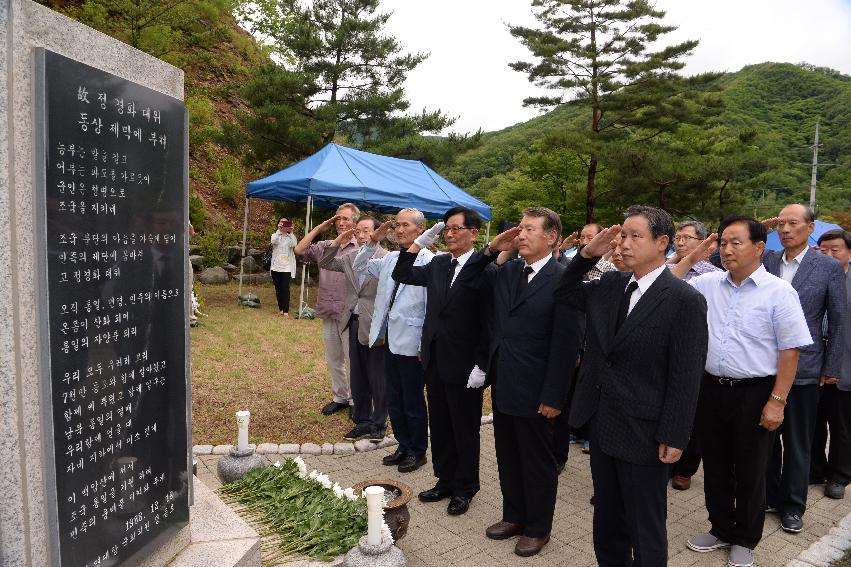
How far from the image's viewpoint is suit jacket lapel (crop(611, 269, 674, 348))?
2.68 metres

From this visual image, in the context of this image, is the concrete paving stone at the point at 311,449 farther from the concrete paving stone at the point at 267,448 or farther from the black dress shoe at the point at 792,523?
the black dress shoe at the point at 792,523

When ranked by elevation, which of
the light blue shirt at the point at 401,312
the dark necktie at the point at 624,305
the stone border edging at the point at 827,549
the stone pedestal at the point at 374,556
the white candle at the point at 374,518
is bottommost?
the stone border edging at the point at 827,549

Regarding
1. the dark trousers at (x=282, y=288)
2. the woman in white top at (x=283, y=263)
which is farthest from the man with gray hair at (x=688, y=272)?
the dark trousers at (x=282, y=288)

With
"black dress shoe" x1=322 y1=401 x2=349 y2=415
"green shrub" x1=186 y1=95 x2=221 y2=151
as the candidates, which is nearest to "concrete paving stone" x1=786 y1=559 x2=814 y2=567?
"black dress shoe" x1=322 y1=401 x2=349 y2=415

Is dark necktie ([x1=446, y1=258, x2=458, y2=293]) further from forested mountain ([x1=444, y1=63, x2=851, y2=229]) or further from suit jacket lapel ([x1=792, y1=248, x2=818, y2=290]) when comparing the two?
forested mountain ([x1=444, y1=63, x2=851, y2=229])

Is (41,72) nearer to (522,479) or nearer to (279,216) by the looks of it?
(522,479)

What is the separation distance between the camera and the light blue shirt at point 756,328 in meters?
3.29

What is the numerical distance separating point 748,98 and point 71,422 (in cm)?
4927

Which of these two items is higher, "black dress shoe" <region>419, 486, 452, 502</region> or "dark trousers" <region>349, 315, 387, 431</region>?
"dark trousers" <region>349, 315, 387, 431</region>

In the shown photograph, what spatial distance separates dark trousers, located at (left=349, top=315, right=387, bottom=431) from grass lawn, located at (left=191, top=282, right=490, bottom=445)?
286mm

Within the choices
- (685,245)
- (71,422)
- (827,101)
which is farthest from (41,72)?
(827,101)

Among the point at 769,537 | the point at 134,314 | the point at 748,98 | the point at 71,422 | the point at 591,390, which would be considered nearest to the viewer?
the point at 71,422

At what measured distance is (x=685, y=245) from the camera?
4.66 metres

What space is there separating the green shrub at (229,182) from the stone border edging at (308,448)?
16237 mm
